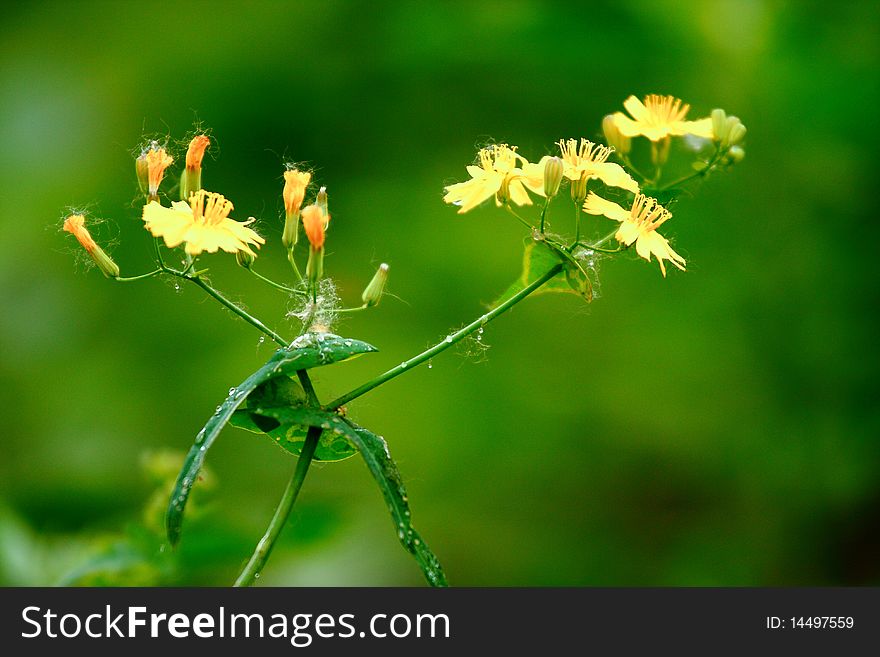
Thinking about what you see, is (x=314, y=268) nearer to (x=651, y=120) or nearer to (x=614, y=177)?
(x=614, y=177)

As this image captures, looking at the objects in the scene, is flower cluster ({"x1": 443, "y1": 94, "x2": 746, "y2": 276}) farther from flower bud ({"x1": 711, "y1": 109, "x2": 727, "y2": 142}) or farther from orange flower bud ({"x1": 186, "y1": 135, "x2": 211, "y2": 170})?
orange flower bud ({"x1": 186, "y1": 135, "x2": 211, "y2": 170})

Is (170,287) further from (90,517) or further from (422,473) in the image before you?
(422,473)

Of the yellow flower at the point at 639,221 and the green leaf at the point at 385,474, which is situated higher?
the yellow flower at the point at 639,221

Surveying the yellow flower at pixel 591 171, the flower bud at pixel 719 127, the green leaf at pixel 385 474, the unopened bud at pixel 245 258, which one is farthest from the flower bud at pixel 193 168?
the flower bud at pixel 719 127

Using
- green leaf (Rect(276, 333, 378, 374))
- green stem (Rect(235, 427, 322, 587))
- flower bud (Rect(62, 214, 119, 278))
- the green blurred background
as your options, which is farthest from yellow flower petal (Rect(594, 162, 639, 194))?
the green blurred background

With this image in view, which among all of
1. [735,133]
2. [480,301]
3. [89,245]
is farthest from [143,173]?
[480,301]

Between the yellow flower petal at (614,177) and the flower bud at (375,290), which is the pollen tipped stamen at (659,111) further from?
the flower bud at (375,290)

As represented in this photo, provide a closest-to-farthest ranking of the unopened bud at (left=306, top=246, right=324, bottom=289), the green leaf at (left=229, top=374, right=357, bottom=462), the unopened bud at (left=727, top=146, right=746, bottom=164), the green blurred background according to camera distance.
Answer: the green leaf at (left=229, top=374, right=357, bottom=462)
the unopened bud at (left=306, top=246, right=324, bottom=289)
the unopened bud at (left=727, top=146, right=746, bottom=164)
the green blurred background
